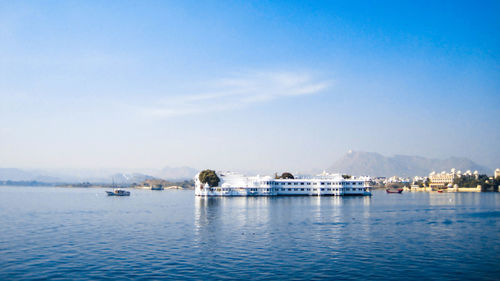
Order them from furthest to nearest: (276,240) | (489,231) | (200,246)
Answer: (489,231) → (276,240) → (200,246)

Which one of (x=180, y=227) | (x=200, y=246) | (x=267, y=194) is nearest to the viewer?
(x=200, y=246)

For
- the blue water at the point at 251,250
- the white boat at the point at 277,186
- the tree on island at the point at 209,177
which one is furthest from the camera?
the white boat at the point at 277,186

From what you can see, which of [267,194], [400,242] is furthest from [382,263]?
[267,194]

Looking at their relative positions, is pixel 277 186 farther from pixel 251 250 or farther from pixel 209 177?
pixel 251 250

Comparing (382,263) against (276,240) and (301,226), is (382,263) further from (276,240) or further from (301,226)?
→ (301,226)

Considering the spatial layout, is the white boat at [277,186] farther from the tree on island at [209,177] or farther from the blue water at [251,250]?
the blue water at [251,250]

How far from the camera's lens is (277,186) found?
512ft

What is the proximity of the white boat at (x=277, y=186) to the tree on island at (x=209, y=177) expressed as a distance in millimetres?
1523

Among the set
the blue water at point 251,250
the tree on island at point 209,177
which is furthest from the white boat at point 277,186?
the blue water at point 251,250

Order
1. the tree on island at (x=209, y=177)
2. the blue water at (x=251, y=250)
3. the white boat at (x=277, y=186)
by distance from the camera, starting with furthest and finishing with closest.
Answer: the white boat at (x=277, y=186) → the tree on island at (x=209, y=177) → the blue water at (x=251, y=250)

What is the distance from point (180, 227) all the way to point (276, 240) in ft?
53.6

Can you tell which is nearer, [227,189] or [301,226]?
[301,226]

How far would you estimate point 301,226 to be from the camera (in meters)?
52.8

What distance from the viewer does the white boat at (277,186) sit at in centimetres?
14850
